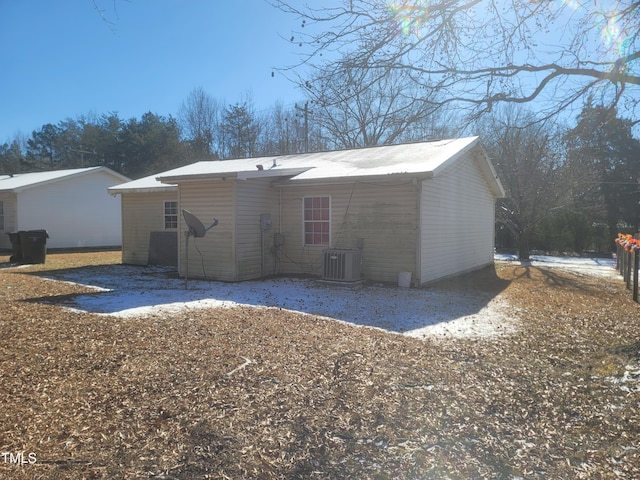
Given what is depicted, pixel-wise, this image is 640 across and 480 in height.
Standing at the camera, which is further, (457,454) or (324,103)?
(324,103)

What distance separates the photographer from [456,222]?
1275cm

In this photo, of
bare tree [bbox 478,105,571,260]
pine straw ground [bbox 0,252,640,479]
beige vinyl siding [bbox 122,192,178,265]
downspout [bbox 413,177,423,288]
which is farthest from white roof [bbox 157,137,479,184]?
bare tree [bbox 478,105,571,260]

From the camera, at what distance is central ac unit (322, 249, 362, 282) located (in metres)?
10.3

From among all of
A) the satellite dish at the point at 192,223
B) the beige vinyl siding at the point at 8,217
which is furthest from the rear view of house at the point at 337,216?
the beige vinyl siding at the point at 8,217

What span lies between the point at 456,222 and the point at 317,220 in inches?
160

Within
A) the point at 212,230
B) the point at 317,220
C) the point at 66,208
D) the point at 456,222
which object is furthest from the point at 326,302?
the point at 66,208

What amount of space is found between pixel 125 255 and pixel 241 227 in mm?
6511

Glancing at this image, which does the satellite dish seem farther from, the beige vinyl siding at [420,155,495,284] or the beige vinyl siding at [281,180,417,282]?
the beige vinyl siding at [420,155,495,284]

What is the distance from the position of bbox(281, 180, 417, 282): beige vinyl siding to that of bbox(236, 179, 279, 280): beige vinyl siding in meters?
0.49

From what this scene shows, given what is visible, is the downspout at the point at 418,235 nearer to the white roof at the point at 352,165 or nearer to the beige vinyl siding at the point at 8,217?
the white roof at the point at 352,165

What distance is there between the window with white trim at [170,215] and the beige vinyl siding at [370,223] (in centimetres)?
416

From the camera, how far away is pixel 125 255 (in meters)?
15.3

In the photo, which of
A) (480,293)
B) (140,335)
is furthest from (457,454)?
(480,293)

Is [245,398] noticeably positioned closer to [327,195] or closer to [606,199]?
[327,195]
